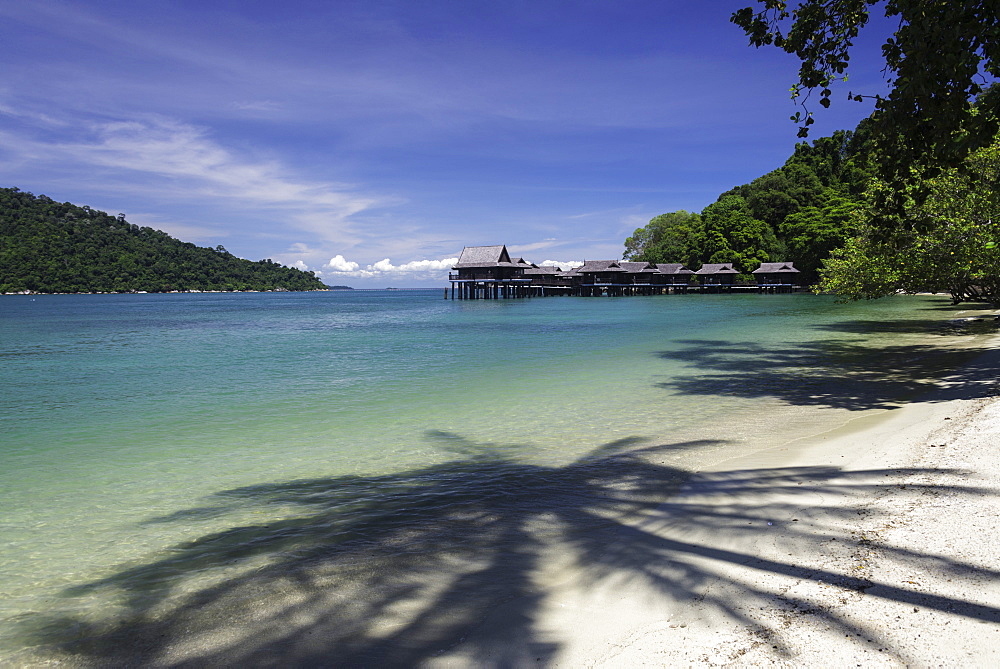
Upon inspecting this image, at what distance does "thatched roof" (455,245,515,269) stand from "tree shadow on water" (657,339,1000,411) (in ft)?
173

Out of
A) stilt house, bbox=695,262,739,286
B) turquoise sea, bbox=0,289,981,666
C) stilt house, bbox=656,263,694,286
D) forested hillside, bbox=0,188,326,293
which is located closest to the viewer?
turquoise sea, bbox=0,289,981,666

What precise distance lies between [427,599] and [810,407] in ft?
27.3

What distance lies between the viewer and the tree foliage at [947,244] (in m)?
12.0

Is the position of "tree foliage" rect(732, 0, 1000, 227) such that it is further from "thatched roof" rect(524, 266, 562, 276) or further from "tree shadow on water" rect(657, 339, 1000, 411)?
"thatched roof" rect(524, 266, 562, 276)

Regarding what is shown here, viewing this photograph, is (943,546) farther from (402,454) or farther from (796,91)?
(796,91)

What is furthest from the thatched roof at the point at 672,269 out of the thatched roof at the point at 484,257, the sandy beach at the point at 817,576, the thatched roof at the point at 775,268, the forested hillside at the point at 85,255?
the forested hillside at the point at 85,255

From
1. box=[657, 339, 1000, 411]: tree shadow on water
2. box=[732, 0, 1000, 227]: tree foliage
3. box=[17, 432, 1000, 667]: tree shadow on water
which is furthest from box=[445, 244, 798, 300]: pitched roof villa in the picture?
box=[17, 432, 1000, 667]: tree shadow on water

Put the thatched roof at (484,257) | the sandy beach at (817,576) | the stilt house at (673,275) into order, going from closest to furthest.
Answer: the sandy beach at (817,576) < the thatched roof at (484,257) < the stilt house at (673,275)

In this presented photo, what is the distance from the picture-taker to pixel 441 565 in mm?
4000

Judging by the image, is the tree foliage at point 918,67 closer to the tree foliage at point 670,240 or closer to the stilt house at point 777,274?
the stilt house at point 777,274

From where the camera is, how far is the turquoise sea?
340 centimetres

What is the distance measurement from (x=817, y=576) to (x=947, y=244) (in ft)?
45.6

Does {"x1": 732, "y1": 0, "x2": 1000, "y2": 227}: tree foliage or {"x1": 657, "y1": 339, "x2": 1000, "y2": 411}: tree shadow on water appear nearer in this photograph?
{"x1": 732, "y1": 0, "x2": 1000, "y2": 227}: tree foliage

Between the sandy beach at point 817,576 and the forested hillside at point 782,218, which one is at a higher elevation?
the forested hillside at point 782,218
